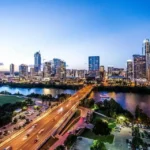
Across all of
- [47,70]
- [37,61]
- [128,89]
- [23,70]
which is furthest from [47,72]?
[128,89]

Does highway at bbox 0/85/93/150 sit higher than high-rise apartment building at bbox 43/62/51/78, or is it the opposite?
high-rise apartment building at bbox 43/62/51/78

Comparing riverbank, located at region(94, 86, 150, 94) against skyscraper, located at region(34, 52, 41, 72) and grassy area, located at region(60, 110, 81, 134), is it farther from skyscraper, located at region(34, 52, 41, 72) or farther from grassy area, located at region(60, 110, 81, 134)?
skyscraper, located at region(34, 52, 41, 72)

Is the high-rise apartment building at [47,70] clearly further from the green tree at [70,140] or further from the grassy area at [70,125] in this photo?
the green tree at [70,140]

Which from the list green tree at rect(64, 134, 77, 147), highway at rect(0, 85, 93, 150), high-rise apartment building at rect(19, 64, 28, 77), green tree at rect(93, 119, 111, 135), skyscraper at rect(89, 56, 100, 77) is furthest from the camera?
high-rise apartment building at rect(19, 64, 28, 77)

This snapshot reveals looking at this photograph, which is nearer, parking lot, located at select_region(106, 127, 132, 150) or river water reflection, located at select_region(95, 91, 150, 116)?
parking lot, located at select_region(106, 127, 132, 150)

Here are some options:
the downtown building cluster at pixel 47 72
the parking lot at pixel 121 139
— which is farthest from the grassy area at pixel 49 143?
the downtown building cluster at pixel 47 72

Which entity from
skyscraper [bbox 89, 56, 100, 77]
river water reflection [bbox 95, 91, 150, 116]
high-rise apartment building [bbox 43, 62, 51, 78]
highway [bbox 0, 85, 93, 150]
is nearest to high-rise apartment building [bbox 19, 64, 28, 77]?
high-rise apartment building [bbox 43, 62, 51, 78]

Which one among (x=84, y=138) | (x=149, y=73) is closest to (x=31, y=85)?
(x=149, y=73)

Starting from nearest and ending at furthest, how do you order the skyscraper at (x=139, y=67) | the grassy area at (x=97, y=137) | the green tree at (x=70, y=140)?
the green tree at (x=70, y=140)
the grassy area at (x=97, y=137)
the skyscraper at (x=139, y=67)

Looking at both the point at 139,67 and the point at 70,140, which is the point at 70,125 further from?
the point at 139,67
